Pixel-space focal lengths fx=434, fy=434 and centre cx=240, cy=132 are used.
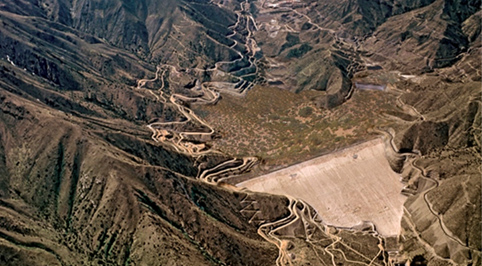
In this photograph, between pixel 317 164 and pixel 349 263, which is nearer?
pixel 349 263

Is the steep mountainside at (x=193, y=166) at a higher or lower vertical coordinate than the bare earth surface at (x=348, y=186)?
higher

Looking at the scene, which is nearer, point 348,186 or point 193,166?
point 348,186

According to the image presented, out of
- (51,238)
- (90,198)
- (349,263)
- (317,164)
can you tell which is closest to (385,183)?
(317,164)

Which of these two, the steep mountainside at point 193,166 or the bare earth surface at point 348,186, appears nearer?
the steep mountainside at point 193,166

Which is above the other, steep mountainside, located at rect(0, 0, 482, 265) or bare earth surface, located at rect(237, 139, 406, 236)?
steep mountainside, located at rect(0, 0, 482, 265)

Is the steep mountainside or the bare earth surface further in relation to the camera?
the bare earth surface

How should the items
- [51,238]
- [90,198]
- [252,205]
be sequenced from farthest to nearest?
[252,205], [90,198], [51,238]

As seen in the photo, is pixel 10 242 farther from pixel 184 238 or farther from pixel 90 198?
pixel 184 238

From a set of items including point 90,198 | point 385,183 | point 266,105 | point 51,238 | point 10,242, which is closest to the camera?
point 10,242
